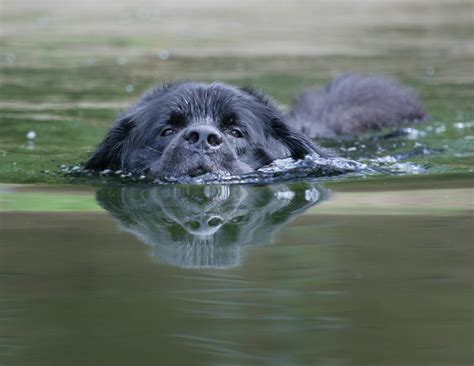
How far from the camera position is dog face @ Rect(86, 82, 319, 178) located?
6137 mm

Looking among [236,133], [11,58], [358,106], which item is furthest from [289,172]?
[11,58]

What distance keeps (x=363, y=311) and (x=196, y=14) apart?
64.3 ft

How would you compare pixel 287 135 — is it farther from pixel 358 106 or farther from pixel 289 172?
pixel 358 106

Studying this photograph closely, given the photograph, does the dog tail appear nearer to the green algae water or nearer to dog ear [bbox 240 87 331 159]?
the green algae water

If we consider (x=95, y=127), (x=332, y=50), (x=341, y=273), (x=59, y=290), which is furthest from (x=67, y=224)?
(x=332, y=50)

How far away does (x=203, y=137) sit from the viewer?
6070 mm

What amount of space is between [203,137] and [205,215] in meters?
1.17

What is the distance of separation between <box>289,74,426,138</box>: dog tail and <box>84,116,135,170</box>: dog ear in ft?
7.78

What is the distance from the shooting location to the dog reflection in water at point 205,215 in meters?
4.13

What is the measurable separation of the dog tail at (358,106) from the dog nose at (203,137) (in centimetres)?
295

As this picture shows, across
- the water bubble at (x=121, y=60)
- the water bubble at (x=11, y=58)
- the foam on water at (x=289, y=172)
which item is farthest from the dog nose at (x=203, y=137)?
the water bubble at (x=11, y=58)

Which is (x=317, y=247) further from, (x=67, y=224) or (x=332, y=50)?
(x=332, y=50)

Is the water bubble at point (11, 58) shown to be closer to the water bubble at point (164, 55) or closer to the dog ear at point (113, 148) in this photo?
the water bubble at point (164, 55)

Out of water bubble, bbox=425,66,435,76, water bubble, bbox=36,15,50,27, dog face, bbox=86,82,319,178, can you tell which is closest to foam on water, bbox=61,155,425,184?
dog face, bbox=86,82,319,178
